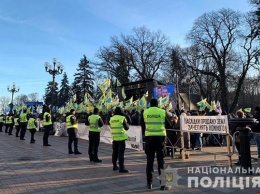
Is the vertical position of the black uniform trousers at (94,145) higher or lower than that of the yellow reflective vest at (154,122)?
lower

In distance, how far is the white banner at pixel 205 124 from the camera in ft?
34.0

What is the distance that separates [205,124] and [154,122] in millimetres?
3533

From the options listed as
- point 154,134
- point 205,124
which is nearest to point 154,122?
point 154,134

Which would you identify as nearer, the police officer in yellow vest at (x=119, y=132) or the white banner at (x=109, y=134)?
the police officer in yellow vest at (x=119, y=132)

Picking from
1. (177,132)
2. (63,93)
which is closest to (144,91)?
(177,132)

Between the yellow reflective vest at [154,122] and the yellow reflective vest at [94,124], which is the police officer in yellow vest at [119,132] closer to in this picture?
the yellow reflective vest at [154,122]

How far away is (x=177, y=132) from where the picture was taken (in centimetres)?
1316

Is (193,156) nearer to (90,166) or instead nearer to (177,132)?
(177,132)

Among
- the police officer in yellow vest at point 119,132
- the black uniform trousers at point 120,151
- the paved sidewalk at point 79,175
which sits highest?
the police officer in yellow vest at point 119,132

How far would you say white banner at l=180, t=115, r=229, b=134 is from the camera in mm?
10359

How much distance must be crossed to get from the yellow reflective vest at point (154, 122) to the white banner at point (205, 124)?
2.98 meters

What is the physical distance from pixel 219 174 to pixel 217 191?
80.6 inches

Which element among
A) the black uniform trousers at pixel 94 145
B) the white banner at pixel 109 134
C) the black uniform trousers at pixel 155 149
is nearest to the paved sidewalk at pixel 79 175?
the black uniform trousers at pixel 94 145

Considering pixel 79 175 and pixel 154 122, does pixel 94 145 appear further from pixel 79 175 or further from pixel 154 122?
pixel 154 122
